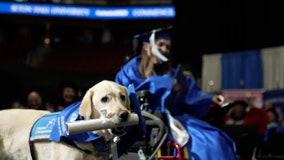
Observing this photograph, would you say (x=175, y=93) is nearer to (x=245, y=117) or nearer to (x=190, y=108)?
(x=190, y=108)

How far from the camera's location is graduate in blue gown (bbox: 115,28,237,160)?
12.0ft

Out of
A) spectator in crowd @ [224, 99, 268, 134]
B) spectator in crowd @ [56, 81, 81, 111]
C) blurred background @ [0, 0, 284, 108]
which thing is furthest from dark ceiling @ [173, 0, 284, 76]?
spectator in crowd @ [56, 81, 81, 111]

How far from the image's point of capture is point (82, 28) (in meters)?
18.5

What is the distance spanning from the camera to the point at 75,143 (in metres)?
2.94

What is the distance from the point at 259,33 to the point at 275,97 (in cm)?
158

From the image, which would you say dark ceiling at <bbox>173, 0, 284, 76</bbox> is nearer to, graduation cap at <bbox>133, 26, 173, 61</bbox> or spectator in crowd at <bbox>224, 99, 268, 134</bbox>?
spectator in crowd at <bbox>224, 99, 268, 134</bbox>

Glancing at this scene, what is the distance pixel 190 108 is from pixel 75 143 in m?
1.45

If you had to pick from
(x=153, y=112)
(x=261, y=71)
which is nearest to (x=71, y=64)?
(x=261, y=71)

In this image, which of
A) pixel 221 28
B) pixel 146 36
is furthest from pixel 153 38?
pixel 221 28

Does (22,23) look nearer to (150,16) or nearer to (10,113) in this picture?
(150,16)

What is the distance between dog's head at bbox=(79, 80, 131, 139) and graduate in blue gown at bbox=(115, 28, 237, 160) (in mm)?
878

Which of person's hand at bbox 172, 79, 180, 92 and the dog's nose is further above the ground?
person's hand at bbox 172, 79, 180, 92

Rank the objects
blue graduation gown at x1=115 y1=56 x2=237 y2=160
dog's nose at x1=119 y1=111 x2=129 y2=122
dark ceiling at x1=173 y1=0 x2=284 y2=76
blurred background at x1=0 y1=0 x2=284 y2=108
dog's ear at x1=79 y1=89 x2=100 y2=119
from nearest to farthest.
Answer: dog's nose at x1=119 y1=111 x2=129 y2=122
dog's ear at x1=79 y1=89 x2=100 y2=119
blue graduation gown at x1=115 y1=56 x2=237 y2=160
dark ceiling at x1=173 y1=0 x2=284 y2=76
blurred background at x1=0 y1=0 x2=284 y2=108

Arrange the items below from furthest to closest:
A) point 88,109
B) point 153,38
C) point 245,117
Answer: point 245,117
point 153,38
point 88,109
